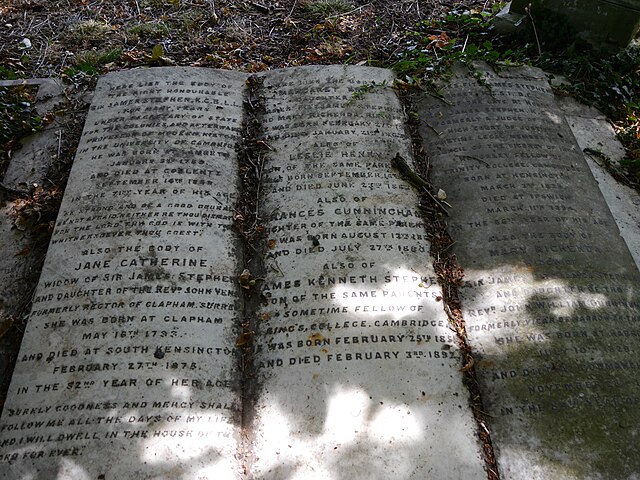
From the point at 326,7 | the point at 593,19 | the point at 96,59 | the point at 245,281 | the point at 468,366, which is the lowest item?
the point at 96,59

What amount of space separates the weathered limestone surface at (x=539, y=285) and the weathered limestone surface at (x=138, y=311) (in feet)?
4.48

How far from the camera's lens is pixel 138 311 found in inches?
110

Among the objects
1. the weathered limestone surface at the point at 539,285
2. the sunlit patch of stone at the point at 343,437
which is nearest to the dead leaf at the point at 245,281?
the sunlit patch of stone at the point at 343,437

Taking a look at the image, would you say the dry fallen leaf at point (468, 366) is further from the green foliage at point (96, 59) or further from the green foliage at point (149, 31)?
the green foliage at point (149, 31)

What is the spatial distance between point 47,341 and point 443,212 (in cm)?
240

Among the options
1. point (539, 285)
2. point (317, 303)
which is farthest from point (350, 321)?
point (539, 285)

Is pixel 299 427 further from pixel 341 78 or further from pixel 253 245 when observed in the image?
pixel 341 78

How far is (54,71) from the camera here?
15.6ft

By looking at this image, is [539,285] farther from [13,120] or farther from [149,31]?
[149,31]

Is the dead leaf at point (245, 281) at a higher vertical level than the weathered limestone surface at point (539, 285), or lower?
lower

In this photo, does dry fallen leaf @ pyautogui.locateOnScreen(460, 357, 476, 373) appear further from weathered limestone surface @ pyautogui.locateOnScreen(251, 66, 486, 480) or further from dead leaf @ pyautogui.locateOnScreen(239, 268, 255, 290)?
dead leaf @ pyautogui.locateOnScreen(239, 268, 255, 290)

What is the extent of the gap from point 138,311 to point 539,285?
2.23 meters

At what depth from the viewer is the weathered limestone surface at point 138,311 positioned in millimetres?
2373

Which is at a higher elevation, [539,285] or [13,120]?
[539,285]
